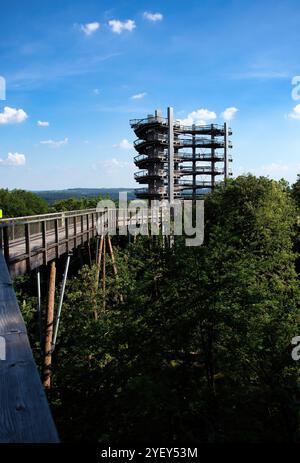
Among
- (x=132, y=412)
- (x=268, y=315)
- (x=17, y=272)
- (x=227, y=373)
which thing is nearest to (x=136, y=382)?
(x=132, y=412)

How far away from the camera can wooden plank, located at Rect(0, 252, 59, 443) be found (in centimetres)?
141

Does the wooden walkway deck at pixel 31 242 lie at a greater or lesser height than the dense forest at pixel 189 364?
greater

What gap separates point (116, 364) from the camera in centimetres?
1055

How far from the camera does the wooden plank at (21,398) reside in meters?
1.41

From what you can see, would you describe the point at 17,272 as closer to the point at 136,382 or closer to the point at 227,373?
the point at 136,382

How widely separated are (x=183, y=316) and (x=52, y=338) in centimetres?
570

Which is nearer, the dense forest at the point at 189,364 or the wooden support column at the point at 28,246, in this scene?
the dense forest at the point at 189,364

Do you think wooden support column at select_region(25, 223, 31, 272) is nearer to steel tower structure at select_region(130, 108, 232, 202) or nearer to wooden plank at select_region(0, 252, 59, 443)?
wooden plank at select_region(0, 252, 59, 443)

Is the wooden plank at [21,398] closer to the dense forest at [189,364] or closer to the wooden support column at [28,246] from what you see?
the dense forest at [189,364]

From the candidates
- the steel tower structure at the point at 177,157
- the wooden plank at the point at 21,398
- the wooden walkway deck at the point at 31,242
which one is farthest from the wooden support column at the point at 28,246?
the steel tower structure at the point at 177,157

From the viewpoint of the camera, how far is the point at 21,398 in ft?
5.14

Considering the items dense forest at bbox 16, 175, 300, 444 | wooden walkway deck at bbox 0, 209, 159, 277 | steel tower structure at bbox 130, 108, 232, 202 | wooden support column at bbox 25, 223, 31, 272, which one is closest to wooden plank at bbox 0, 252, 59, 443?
dense forest at bbox 16, 175, 300, 444

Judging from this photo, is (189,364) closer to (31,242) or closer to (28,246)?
(28,246)

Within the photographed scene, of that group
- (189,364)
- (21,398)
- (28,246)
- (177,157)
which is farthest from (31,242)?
(177,157)
